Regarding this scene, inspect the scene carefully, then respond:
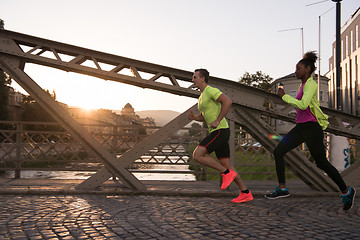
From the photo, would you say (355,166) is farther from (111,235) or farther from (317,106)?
(111,235)

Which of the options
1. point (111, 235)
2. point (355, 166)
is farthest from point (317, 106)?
point (111, 235)

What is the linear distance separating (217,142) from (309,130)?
1.29 meters

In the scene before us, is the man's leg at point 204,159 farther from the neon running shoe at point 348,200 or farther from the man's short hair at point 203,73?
the neon running shoe at point 348,200

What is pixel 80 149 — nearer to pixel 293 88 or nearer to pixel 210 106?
pixel 210 106

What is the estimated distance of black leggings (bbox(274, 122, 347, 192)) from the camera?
5113mm

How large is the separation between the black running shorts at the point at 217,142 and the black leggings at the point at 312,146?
31.6 inches

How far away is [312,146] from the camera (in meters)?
5.24

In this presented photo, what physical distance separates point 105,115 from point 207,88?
339 ft

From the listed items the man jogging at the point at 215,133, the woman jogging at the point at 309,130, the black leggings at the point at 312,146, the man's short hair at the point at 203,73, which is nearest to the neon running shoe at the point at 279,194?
the woman jogging at the point at 309,130

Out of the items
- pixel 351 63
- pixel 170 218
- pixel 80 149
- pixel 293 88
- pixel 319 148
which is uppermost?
pixel 351 63

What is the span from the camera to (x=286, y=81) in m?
46.8

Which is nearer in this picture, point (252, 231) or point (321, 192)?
point (252, 231)

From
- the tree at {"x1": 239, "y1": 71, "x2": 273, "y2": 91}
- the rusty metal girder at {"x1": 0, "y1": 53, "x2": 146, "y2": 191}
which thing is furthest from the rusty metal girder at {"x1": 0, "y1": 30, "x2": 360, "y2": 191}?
the tree at {"x1": 239, "y1": 71, "x2": 273, "y2": 91}

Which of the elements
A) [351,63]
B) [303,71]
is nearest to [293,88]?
[351,63]
